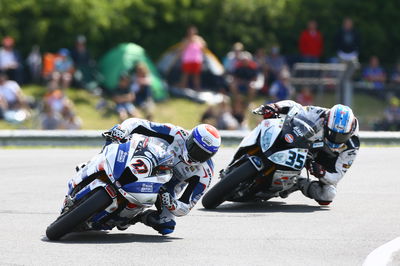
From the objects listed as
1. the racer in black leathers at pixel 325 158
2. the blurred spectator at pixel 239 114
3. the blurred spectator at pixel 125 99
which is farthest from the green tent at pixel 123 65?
the racer in black leathers at pixel 325 158

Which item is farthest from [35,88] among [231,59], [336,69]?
[336,69]

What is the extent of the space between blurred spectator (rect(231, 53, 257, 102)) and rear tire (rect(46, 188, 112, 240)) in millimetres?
13972

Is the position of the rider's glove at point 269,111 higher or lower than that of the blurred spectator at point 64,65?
higher

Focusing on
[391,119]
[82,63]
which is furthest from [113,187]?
[82,63]

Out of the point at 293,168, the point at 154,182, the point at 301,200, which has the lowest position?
the point at 301,200

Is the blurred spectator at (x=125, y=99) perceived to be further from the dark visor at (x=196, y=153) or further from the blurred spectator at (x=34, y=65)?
the dark visor at (x=196, y=153)

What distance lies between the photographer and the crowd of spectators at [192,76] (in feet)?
61.8

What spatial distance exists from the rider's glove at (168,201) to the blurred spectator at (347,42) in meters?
14.7

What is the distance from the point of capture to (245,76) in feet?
72.2

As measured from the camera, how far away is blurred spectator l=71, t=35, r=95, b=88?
2220 cm

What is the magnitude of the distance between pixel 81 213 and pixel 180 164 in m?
1.13

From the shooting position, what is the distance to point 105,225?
8062 millimetres

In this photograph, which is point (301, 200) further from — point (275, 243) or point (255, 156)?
point (275, 243)

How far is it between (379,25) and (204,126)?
18404 millimetres
